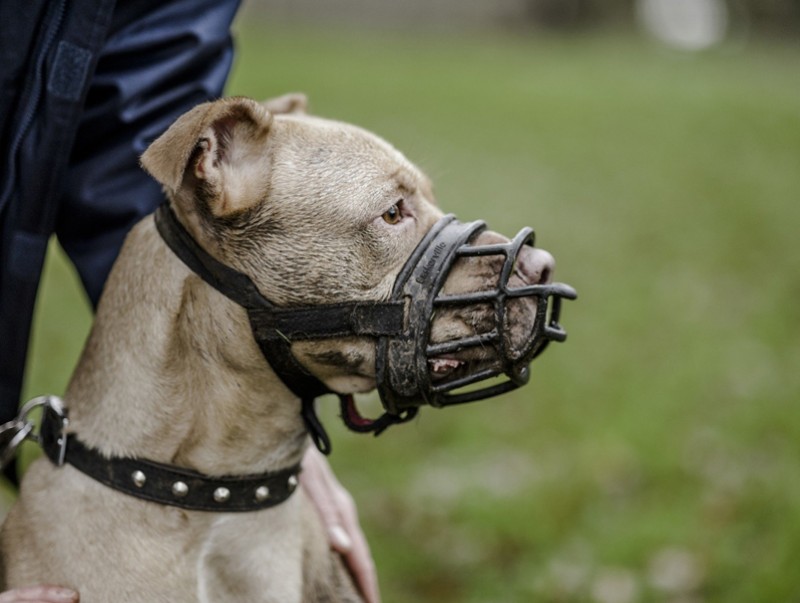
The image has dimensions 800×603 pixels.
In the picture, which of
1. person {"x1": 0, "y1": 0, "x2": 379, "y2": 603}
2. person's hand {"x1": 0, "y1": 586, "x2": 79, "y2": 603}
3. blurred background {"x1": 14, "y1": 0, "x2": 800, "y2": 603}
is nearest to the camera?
person's hand {"x1": 0, "y1": 586, "x2": 79, "y2": 603}

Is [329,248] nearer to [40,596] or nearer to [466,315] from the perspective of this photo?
[466,315]

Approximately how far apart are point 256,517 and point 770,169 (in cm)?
933

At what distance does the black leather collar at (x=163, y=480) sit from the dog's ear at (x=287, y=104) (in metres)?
1.03

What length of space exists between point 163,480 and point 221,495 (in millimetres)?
143

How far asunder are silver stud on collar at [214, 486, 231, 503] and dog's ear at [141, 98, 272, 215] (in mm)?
666

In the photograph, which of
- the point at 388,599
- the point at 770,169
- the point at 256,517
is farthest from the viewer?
the point at 770,169

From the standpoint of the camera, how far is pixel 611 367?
5.62 m

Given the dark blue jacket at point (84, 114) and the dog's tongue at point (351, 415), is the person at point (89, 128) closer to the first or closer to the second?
the dark blue jacket at point (84, 114)

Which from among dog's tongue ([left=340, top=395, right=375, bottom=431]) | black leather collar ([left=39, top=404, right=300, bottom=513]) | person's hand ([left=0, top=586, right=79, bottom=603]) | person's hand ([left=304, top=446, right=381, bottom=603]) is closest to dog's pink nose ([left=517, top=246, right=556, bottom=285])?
dog's tongue ([left=340, top=395, right=375, bottom=431])

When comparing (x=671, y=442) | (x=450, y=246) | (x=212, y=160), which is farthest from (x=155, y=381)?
(x=671, y=442)

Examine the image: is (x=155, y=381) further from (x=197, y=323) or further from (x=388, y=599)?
(x=388, y=599)

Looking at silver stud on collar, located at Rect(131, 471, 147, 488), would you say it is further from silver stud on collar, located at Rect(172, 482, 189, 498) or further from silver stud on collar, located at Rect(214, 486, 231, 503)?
silver stud on collar, located at Rect(214, 486, 231, 503)

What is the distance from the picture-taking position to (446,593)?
371 cm

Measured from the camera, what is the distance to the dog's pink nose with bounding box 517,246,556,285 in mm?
2305
